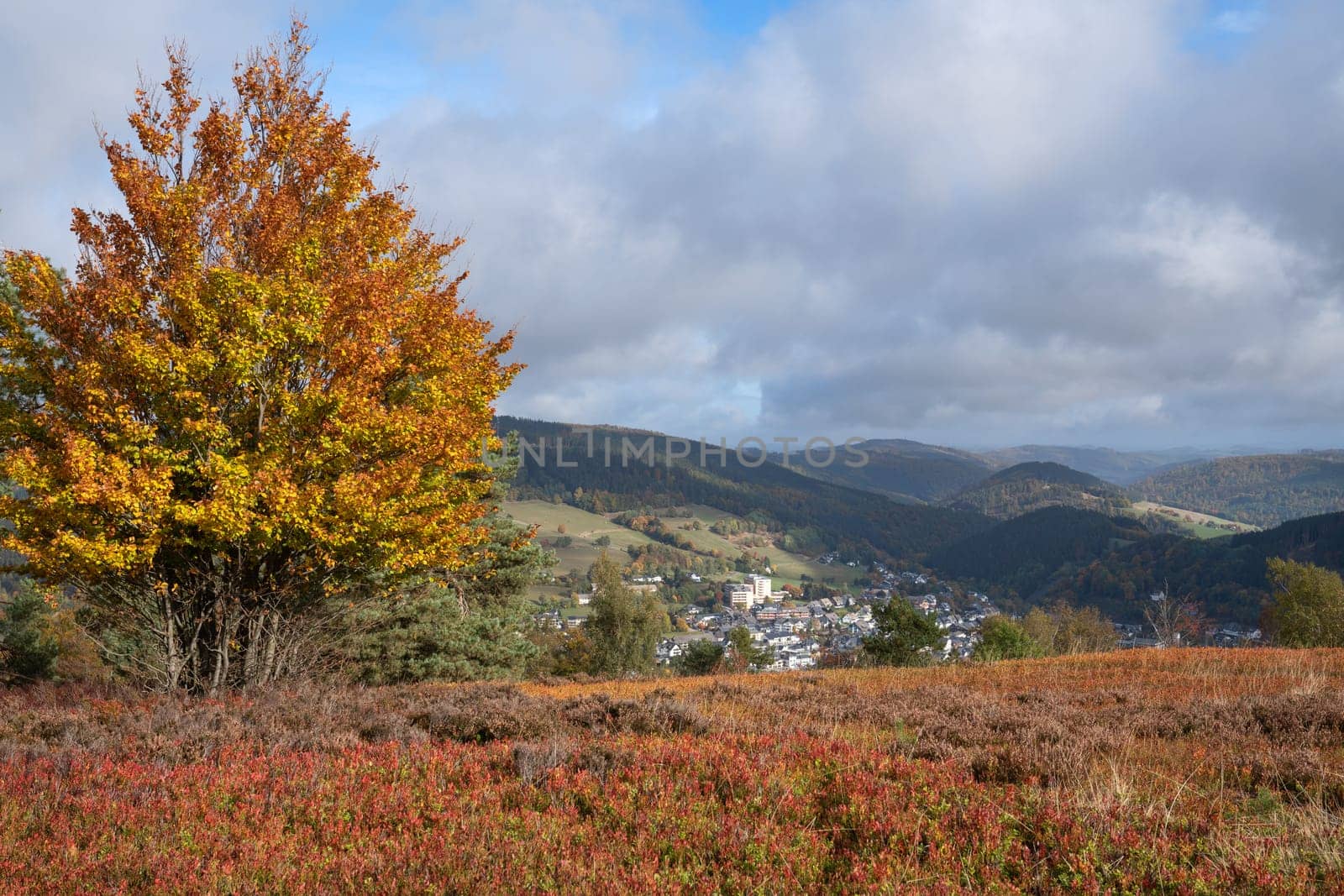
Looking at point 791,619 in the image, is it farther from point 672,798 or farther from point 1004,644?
point 672,798

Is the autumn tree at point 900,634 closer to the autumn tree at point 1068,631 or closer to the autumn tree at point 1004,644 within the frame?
the autumn tree at point 1004,644

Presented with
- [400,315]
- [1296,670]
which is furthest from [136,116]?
[1296,670]

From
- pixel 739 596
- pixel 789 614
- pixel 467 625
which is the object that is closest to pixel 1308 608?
pixel 467 625

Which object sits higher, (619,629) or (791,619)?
(619,629)

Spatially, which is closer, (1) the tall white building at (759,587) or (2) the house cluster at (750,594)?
(2) the house cluster at (750,594)

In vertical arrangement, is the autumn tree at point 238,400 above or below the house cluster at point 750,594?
above

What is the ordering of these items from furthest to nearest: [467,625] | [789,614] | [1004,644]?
[789,614] → [1004,644] → [467,625]

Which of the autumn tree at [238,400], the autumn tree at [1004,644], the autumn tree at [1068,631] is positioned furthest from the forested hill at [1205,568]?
the autumn tree at [238,400]

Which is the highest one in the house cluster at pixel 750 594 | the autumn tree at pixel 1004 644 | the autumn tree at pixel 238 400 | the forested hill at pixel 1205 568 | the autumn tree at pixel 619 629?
the autumn tree at pixel 238 400
